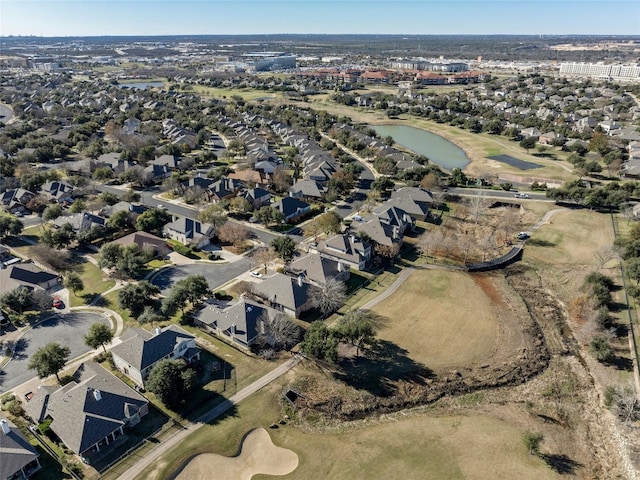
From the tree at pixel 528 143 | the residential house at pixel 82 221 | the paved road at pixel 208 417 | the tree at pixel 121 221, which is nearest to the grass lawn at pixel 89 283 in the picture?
the residential house at pixel 82 221

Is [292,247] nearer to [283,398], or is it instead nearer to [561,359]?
[283,398]

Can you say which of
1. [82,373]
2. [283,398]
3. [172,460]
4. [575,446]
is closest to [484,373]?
[575,446]

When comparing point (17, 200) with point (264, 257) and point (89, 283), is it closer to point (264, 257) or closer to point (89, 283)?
point (89, 283)

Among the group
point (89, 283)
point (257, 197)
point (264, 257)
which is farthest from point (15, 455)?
point (257, 197)

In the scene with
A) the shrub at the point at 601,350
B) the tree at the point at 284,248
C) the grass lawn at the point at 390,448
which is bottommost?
the grass lawn at the point at 390,448

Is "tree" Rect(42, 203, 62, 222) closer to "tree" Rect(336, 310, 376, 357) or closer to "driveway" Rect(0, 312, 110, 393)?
"driveway" Rect(0, 312, 110, 393)

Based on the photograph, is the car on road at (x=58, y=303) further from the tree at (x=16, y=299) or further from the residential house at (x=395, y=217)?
the residential house at (x=395, y=217)

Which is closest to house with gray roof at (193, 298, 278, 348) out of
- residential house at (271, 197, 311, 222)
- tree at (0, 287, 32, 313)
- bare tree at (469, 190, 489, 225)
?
tree at (0, 287, 32, 313)
